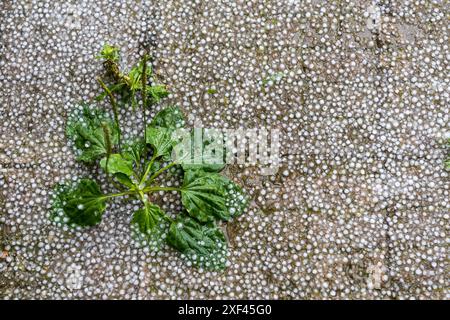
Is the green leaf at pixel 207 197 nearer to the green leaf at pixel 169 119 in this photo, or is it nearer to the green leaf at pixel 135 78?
the green leaf at pixel 169 119

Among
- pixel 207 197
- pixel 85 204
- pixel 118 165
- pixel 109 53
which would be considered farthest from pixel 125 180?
pixel 109 53

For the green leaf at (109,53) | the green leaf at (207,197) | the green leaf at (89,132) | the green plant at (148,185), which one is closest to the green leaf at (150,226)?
the green plant at (148,185)

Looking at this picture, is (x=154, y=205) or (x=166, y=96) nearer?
(x=154, y=205)

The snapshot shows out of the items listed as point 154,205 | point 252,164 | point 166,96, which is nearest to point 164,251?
point 154,205

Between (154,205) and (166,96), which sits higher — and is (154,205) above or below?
below

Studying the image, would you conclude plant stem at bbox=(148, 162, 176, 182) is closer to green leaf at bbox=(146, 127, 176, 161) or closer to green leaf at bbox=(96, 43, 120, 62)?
green leaf at bbox=(146, 127, 176, 161)

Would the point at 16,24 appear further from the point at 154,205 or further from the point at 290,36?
the point at 290,36
